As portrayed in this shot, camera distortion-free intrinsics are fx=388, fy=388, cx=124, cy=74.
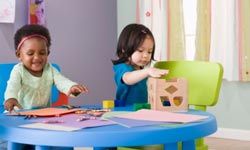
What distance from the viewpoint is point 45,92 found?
4.95ft

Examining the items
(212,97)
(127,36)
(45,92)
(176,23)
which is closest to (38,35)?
(45,92)

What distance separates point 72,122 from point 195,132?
313 millimetres

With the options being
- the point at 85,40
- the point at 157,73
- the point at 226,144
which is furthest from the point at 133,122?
the point at 85,40

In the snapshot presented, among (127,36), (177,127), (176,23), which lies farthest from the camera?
(176,23)

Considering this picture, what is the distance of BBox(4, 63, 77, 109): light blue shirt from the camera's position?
1.45 meters

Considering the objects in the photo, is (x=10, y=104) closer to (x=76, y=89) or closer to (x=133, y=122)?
(x=76, y=89)

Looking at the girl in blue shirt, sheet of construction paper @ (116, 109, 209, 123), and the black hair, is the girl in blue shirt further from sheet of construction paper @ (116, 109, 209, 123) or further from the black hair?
sheet of construction paper @ (116, 109, 209, 123)

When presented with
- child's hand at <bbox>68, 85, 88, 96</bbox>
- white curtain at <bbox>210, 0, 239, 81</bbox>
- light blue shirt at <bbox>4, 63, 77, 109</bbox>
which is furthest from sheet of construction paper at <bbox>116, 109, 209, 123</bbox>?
white curtain at <bbox>210, 0, 239, 81</bbox>

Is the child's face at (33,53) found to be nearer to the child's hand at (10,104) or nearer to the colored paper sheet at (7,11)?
the child's hand at (10,104)

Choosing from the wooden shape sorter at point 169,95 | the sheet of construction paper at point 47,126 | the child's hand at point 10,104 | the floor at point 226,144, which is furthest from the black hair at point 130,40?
the floor at point 226,144

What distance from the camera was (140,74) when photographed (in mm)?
1466

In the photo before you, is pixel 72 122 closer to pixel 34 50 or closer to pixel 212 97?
pixel 34 50

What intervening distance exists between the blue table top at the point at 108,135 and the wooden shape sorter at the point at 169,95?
285 millimetres

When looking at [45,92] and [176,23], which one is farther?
[176,23]
